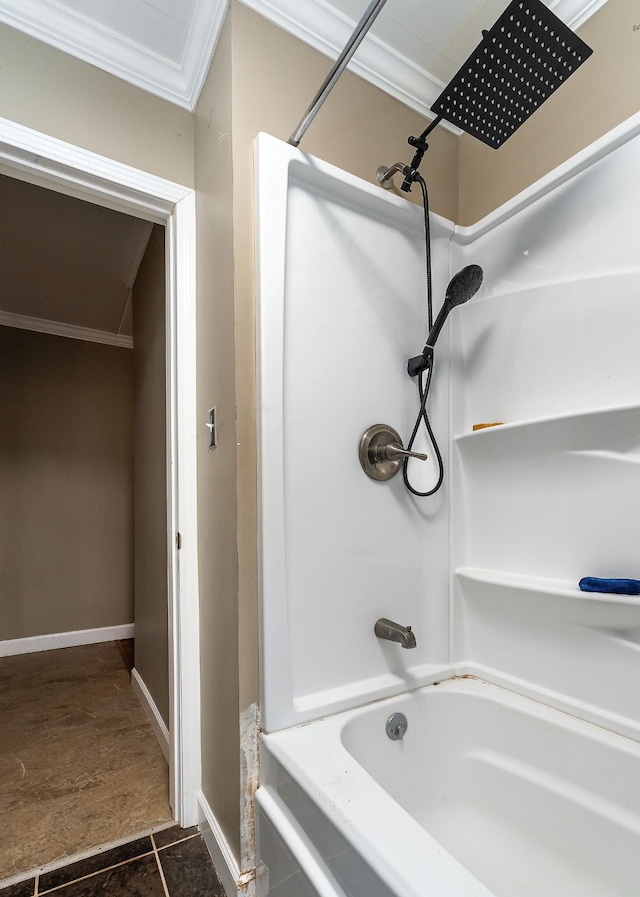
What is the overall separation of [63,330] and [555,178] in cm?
335

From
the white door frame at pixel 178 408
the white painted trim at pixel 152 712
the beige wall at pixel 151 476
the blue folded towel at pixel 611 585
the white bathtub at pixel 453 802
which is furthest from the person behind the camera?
the beige wall at pixel 151 476

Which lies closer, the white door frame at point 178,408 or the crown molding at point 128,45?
the crown molding at point 128,45

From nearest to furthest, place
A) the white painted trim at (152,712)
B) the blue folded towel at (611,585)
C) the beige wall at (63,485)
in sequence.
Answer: the blue folded towel at (611,585)
the white painted trim at (152,712)
the beige wall at (63,485)

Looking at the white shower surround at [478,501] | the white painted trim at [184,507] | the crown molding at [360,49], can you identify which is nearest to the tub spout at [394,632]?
the white shower surround at [478,501]

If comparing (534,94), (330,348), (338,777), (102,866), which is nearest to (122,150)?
(330,348)

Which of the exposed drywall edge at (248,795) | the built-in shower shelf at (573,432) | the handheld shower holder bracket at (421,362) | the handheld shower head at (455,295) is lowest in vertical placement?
the exposed drywall edge at (248,795)

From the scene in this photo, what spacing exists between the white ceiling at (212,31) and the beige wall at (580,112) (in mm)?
119

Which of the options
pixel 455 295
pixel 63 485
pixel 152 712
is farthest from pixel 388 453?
pixel 63 485

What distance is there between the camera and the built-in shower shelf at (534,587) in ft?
3.53

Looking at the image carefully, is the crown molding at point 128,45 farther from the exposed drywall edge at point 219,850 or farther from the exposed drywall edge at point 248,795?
the exposed drywall edge at point 219,850

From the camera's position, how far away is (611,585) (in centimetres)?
107

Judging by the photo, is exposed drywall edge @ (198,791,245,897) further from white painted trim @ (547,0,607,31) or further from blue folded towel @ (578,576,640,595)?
white painted trim @ (547,0,607,31)

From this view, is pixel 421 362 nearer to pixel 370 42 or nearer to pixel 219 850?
pixel 370 42

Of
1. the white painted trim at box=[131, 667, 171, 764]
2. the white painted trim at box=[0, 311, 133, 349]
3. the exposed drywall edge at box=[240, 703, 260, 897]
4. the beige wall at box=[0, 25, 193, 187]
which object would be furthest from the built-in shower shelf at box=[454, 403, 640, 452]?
the white painted trim at box=[0, 311, 133, 349]
